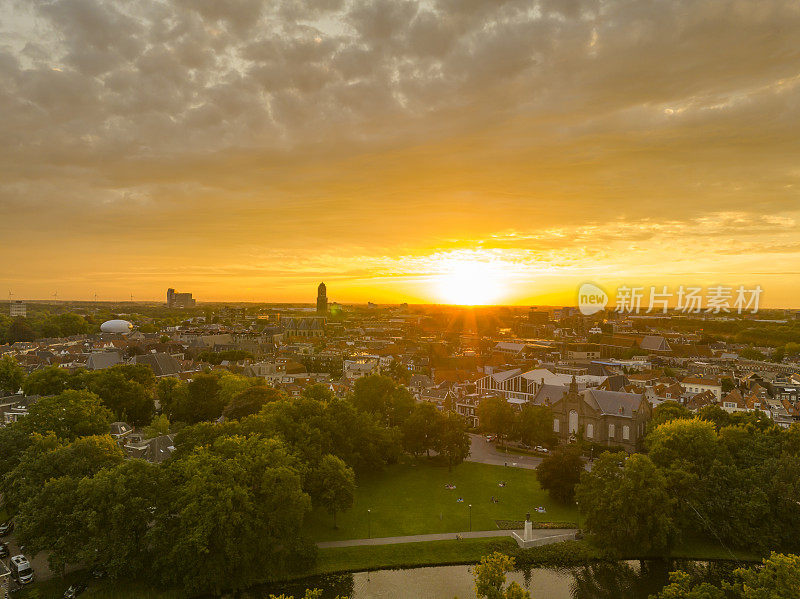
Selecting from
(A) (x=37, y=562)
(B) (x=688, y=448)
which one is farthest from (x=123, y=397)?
(B) (x=688, y=448)

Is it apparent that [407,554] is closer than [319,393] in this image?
Yes

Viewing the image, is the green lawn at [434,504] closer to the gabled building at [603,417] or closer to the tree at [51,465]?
the gabled building at [603,417]

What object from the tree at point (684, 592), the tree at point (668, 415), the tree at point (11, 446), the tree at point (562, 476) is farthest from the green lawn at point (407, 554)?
the tree at point (668, 415)

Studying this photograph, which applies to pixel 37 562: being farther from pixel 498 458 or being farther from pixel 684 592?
pixel 498 458

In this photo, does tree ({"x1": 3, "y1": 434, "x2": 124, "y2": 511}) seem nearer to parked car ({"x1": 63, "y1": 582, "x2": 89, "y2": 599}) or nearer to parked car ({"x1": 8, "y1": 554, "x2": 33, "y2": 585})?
parked car ({"x1": 8, "y1": 554, "x2": 33, "y2": 585})

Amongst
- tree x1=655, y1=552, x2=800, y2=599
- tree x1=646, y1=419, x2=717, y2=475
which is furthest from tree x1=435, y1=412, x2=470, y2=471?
tree x1=655, y1=552, x2=800, y2=599

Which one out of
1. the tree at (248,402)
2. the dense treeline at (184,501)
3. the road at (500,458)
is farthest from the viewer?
the tree at (248,402)
